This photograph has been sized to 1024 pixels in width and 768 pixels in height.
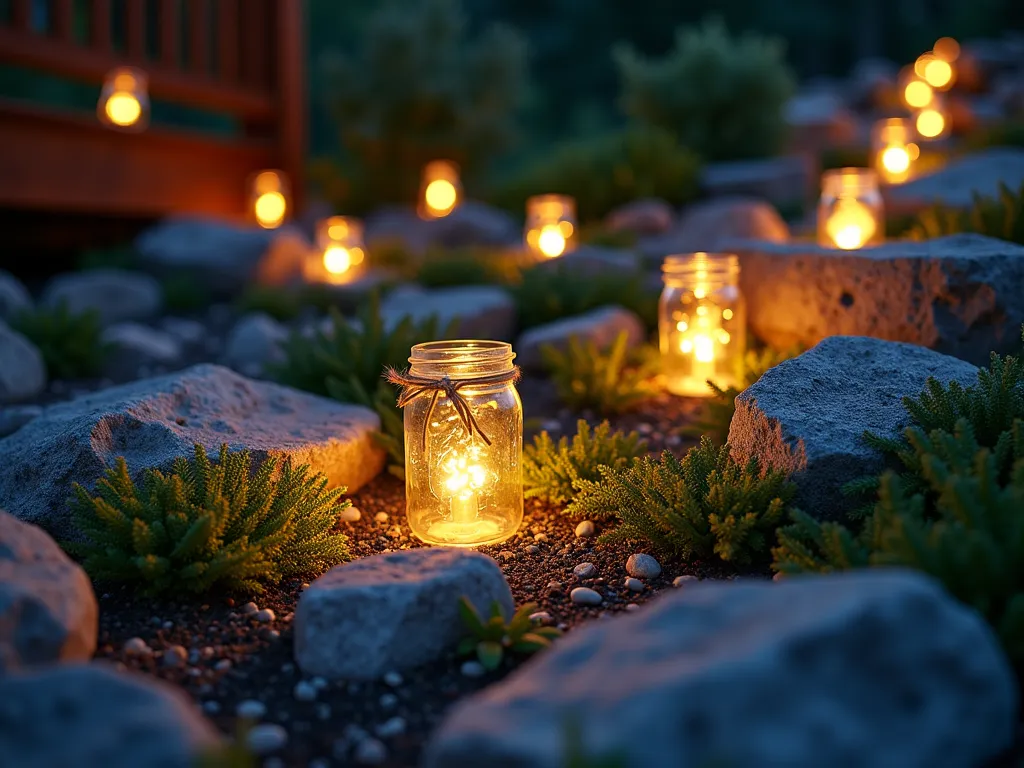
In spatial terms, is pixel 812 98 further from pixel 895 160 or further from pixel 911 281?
pixel 911 281

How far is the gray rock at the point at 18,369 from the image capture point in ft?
19.2

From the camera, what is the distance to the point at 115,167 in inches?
377

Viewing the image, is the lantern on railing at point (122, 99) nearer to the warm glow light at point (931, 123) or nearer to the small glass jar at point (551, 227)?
the small glass jar at point (551, 227)

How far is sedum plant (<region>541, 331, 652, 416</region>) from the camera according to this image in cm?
526

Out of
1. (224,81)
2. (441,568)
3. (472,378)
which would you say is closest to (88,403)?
(472,378)

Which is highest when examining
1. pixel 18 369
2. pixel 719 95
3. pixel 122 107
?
pixel 719 95

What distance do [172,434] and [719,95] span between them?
10540 mm

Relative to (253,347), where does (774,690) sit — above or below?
below

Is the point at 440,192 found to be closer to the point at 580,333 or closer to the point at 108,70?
the point at 108,70

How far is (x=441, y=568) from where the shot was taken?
2920 mm

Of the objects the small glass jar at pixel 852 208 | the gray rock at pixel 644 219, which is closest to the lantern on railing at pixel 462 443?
the small glass jar at pixel 852 208

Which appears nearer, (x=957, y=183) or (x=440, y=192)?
(x=957, y=183)

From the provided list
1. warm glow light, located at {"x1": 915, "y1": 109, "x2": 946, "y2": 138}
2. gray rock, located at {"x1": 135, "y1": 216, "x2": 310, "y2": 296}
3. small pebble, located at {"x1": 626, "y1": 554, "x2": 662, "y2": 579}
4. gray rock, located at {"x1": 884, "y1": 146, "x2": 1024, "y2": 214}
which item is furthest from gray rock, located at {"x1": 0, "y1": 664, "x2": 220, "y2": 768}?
warm glow light, located at {"x1": 915, "y1": 109, "x2": 946, "y2": 138}

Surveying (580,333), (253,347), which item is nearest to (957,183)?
(580,333)
